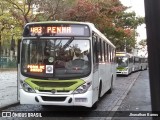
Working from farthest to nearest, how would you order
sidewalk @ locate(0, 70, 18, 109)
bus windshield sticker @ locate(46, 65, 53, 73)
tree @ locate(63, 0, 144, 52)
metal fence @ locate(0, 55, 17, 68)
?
metal fence @ locate(0, 55, 17, 68) < tree @ locate(63, 0, 144, 52) < sidewalk @ locate(0, 70, 18, 109) < bus windshield sticker @ locate(46, 65, 53, 73)

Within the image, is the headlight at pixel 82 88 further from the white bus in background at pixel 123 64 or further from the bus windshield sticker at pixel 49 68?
the white bus in background at pixel 123 64

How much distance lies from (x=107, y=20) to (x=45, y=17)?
986 centimetres

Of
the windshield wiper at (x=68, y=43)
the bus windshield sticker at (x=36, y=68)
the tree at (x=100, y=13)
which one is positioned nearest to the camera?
the bus windshield sticker at (x=36, y=68)

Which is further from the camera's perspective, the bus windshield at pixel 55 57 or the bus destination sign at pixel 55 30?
the bus destination sign at pixel 55 30

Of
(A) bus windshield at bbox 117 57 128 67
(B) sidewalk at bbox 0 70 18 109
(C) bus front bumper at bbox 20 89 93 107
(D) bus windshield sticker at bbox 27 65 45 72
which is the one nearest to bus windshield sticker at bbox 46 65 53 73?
(D) bus windshield sticker at bbox 27 65 45 72

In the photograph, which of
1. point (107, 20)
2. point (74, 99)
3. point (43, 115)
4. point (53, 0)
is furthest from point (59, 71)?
point (107, 20)

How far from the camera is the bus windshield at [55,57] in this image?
1020cm

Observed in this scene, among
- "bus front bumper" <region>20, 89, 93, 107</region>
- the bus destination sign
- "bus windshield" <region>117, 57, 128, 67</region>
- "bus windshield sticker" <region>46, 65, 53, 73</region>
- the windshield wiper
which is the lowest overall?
"bus front bumper" <region>20, 89, 93, 107</region>

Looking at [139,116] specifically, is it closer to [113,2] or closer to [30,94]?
[30,94]

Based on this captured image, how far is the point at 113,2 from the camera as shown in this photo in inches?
1251

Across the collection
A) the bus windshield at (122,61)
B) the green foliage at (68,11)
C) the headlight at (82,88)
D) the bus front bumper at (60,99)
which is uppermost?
the green foliage at (68,11)

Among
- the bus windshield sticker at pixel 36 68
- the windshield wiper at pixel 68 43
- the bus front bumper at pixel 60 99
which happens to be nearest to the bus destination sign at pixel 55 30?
the windshield wiper at pixel 68 43

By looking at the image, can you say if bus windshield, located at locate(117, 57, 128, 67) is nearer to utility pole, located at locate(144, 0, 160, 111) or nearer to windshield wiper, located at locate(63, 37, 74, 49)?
windshield wiper, located at locate(63, 37, 74, 49)

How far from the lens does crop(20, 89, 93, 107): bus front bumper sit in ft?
32.7
